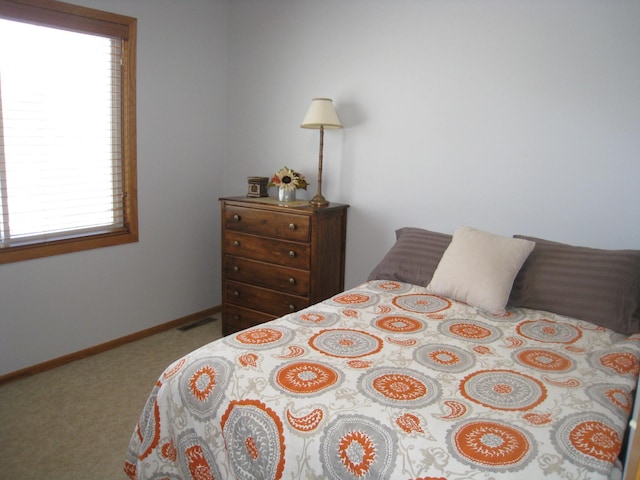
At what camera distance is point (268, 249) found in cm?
316

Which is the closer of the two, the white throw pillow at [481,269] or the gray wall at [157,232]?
the white throw pillow at [481,269]

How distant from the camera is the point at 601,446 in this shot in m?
1.22

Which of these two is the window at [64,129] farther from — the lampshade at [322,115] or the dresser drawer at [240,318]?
the lampshade at [322,115]

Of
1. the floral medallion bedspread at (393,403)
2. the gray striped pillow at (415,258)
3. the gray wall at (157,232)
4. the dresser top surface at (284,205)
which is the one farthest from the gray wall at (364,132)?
the floral medallion bedspread at (393,403)

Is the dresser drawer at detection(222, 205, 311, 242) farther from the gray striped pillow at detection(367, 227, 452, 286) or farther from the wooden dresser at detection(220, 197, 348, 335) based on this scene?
the gray striped pillow at detection(367, 227, 452, 286)

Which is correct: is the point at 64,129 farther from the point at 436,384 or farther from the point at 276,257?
the point at 436,384

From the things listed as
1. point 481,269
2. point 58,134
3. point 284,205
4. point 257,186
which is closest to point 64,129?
point 58,134

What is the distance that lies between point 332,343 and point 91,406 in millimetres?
1510

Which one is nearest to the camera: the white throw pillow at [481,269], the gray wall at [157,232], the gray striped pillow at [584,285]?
the gray striped pillow at [584,285]

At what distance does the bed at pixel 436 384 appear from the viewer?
1.22 metres

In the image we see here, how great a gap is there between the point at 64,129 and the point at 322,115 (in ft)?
4.87

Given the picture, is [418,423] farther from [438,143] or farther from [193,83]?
[193,83]

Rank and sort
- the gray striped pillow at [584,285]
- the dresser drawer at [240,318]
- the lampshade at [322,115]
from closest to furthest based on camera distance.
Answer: the gray striped pillow at [584,285] → the lampshade at [322,115] → the dresser drawer at [240,318]

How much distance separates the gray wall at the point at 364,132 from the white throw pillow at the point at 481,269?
0.46 m
